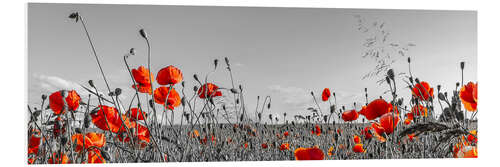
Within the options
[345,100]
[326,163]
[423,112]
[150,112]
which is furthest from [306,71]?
[150,112]

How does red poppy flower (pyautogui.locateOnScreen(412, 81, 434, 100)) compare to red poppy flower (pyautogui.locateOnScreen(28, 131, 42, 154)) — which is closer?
red poppy flower (pyautogui.locateOnScreen(28, 131, 42, 154))

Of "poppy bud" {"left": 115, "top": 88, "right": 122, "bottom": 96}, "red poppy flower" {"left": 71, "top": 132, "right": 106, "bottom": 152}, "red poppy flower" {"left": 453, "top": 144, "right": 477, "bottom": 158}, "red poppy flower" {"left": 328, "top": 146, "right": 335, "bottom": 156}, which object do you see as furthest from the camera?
"red poppy flower" {"left": 328, "top": 146, "right": 335, "bottom": 156}

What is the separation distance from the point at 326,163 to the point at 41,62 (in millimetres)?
1605

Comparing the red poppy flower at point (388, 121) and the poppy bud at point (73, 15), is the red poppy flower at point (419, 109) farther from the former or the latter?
the poppy bud at point (73, 15)

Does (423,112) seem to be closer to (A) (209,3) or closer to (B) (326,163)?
(B) (326,163)

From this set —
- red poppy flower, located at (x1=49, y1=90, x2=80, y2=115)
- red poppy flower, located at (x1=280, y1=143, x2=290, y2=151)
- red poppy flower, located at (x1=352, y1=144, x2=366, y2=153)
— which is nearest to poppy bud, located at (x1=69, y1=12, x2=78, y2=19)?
red poppy flower, located at (x1=49, y1=90, x2=80, y2=115)

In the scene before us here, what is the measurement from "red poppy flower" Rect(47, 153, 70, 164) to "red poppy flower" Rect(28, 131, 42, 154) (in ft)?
0.37

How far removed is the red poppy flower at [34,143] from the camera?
2.05m

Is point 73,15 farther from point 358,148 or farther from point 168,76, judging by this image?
point 358,148

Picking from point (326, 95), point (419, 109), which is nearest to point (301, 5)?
point (326, 95)

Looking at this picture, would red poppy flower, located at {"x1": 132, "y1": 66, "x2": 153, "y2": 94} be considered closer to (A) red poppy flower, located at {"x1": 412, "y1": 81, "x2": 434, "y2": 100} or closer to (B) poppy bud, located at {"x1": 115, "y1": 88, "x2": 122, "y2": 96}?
(B) poppy bud, located at {"x1": 115, "y1": 88, "x2": 122, "y2": 96}

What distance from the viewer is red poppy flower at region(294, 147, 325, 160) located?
2.35 meters

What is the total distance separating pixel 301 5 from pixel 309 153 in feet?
2.80

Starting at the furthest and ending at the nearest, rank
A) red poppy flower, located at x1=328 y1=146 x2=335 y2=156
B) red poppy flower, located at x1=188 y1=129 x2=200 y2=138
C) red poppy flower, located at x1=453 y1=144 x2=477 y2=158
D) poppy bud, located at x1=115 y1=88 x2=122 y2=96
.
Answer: red poppy flower, located at x1=328 y1=146 x2=335 y2=156
red poppy flower, located at x1=453 y1=144 x2=477 y2=158
red poppy flower, located at x1=188 y1=129 x2=200 y2=138
poppy bud, located at x1=115 y1=88 x2=122 y2=96
